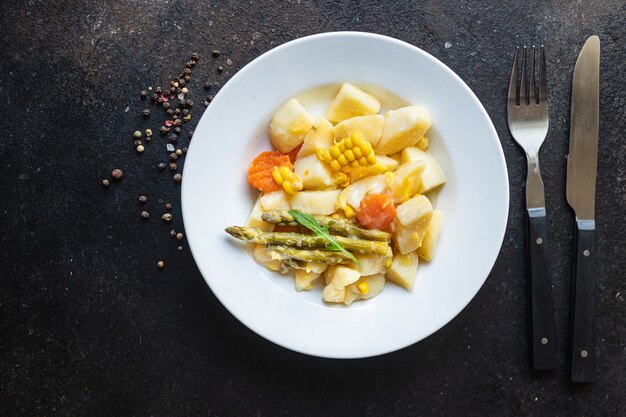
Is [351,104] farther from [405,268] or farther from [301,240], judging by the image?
[405,268]

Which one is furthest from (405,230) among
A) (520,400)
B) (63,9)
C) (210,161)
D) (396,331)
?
(63,9)

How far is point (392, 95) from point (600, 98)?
1.20 meters

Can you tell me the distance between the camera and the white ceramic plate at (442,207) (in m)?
2.68

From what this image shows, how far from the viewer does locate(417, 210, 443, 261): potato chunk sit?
108 inches

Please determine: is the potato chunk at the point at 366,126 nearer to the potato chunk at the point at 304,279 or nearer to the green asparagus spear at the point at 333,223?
the green asparagus spear at the point at 333,223

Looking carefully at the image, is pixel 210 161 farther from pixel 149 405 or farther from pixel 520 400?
pixel 520 400

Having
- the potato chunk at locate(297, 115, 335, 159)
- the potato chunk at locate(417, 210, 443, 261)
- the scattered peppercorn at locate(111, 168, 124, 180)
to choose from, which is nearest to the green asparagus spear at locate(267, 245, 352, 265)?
the potato chunk at locate(417, 210, 443, 261)

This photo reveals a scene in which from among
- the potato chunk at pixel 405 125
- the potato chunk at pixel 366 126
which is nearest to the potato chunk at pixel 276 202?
the potato chunk at pixel 366 126

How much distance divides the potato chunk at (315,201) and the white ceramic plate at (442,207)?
31cm

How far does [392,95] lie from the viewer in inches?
110

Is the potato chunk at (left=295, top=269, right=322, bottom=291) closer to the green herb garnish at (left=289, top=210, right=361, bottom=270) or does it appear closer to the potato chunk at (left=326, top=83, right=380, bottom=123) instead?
the green herb garnish at (left=289, top=210, right=361, bottom=270)

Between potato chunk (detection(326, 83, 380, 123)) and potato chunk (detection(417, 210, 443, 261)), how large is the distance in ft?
1.93

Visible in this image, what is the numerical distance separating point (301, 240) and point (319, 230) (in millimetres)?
107

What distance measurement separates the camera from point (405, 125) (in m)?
2.67
